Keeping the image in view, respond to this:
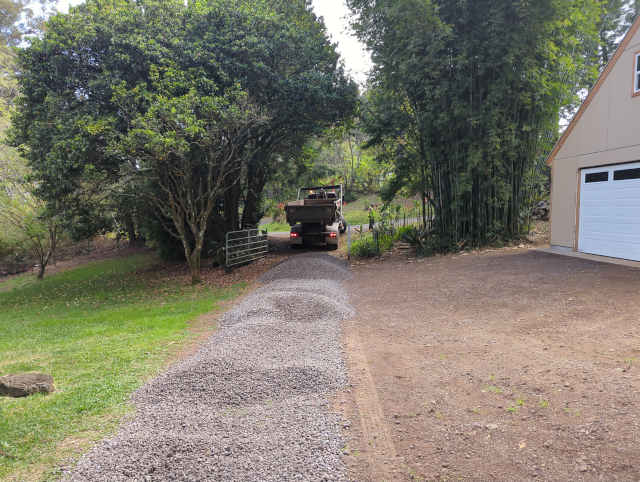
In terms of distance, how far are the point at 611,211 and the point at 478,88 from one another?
15.1ft

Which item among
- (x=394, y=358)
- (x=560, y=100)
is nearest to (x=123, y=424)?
(x=394, y=358)

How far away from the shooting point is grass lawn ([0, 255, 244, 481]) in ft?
9.76

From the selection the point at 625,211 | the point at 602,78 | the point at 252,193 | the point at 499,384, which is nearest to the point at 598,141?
the point at 602,78

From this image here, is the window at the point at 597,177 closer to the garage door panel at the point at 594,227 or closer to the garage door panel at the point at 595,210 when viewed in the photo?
the garage door panel at the point at 595,210

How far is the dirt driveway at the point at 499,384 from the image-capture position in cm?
260

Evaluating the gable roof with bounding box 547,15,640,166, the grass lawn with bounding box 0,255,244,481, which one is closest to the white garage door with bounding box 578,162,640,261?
the gable roof with bounding box 547,15,640,166

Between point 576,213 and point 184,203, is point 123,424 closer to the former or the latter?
point 184,203

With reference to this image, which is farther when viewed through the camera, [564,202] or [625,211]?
[564,202]

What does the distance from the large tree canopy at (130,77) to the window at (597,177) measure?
7.08 m

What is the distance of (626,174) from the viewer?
28.4ft

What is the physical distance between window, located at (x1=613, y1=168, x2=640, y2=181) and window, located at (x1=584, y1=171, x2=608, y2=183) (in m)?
0.22

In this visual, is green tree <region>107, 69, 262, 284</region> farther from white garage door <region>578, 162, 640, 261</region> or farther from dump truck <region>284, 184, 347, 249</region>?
white garage door <region>578, 162, 640, 261</region>

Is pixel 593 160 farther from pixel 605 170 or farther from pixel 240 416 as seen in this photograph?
pixel 240 416

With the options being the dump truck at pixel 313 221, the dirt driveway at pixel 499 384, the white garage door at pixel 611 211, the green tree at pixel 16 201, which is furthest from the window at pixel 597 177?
the green tree at pixel 16 201
